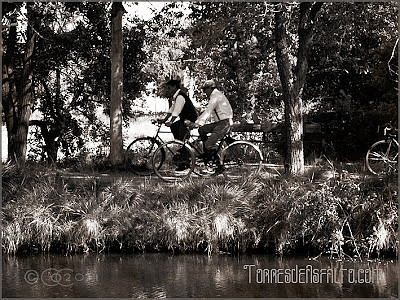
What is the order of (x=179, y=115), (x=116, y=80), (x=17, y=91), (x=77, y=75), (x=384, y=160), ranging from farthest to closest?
(x=77, y=75) → (x=17, y=91) → (x=116, y=80) → (x=179, y=115) → (x=384, y=160)

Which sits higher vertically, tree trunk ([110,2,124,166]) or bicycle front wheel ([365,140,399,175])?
tree trunk ([110,2,124,166])

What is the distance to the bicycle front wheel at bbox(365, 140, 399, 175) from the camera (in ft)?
32.9

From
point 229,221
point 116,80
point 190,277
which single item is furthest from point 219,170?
point 116,80

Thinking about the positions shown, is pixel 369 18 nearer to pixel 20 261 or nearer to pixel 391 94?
pixel 391 94

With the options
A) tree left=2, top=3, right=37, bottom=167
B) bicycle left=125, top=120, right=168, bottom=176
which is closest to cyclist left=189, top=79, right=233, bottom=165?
bicycle left=125, top=120, right=168, bottom=176

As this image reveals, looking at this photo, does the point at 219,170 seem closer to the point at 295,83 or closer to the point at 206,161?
the point at 206,161

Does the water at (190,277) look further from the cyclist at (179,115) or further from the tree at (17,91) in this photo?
the tree at (17,91)

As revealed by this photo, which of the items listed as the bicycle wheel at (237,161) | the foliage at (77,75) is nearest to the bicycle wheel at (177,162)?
the bicycle wheel at (237,161)

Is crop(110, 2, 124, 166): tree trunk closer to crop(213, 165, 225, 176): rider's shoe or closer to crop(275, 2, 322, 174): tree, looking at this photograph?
crop(213, 165, 225, 176): rider's shoe

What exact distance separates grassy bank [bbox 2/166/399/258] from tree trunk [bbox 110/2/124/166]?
334cm

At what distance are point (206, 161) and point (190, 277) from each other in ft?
9.88

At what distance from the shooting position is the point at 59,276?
8.65m

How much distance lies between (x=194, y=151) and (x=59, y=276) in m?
3.45

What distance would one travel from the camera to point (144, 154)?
13.2 meters
